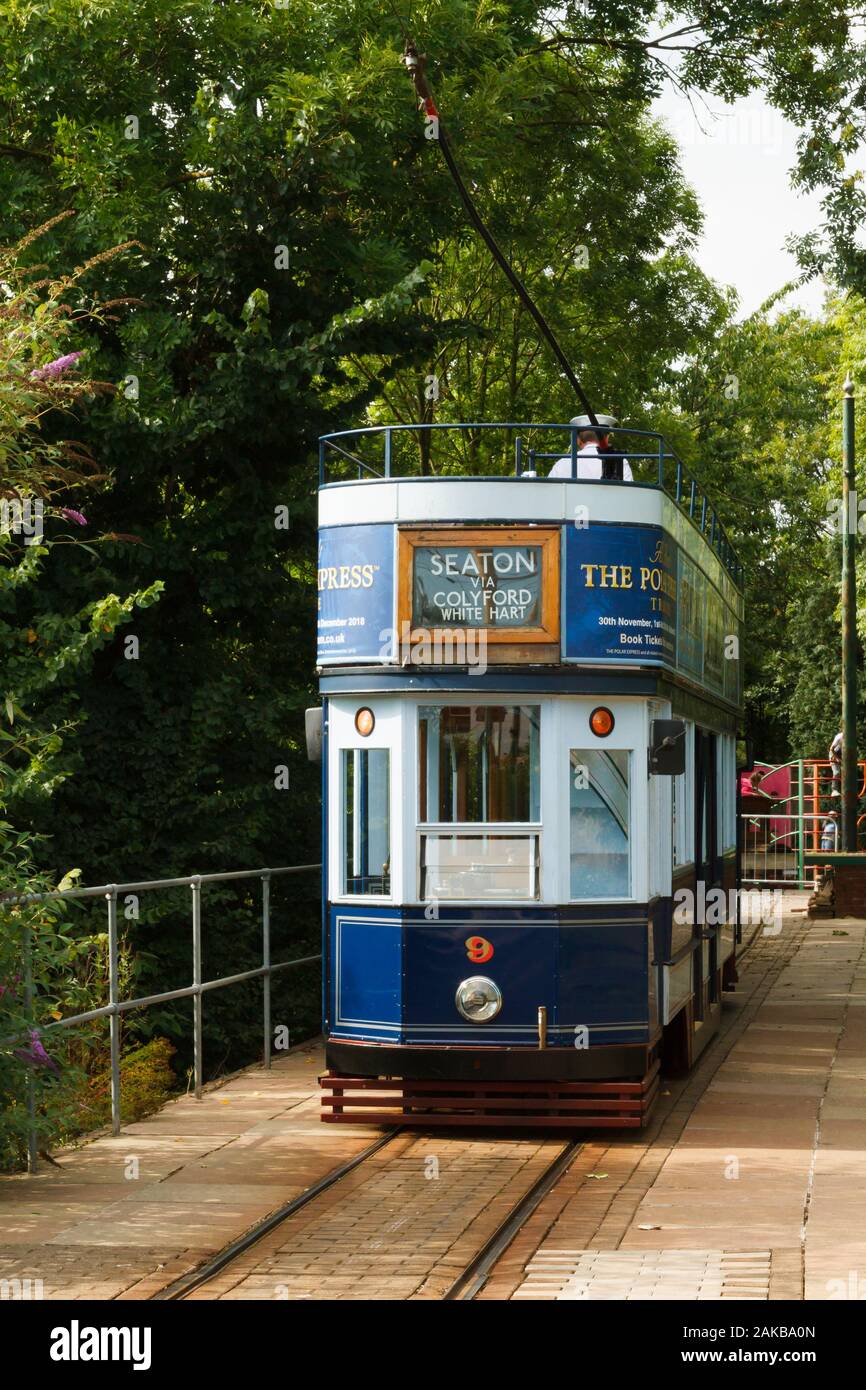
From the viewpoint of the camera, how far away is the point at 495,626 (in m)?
11.4

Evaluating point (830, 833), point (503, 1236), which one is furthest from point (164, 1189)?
point (830, 833)

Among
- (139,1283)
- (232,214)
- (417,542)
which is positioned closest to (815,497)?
(232,214)

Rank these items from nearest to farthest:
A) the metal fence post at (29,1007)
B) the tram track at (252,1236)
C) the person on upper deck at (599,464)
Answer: the tram track at (252,1236), the metal fence post at (29,1007), the person on upper deck at (599,464)

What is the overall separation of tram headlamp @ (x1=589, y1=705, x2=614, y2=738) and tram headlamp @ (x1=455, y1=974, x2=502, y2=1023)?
156cm

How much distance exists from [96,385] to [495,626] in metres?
2.59

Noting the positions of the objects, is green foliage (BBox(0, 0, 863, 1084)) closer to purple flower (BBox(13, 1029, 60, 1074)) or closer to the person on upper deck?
the person on upper deck

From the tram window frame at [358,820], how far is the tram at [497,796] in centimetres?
2

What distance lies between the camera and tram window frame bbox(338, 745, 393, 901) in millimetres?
11641

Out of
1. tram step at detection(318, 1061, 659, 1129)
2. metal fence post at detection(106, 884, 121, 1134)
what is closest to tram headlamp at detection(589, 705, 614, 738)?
tram step at detection(318, 1061, 659, 1129)

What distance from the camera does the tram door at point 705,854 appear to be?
14.9m

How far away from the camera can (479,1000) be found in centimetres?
1129

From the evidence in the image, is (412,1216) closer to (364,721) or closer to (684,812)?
(364,721)

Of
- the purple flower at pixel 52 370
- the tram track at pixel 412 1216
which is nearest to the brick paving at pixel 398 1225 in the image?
the tram track at pixel 412 1216

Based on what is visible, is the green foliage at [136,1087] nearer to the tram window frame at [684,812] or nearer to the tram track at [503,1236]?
the tram track at [503,1236]
